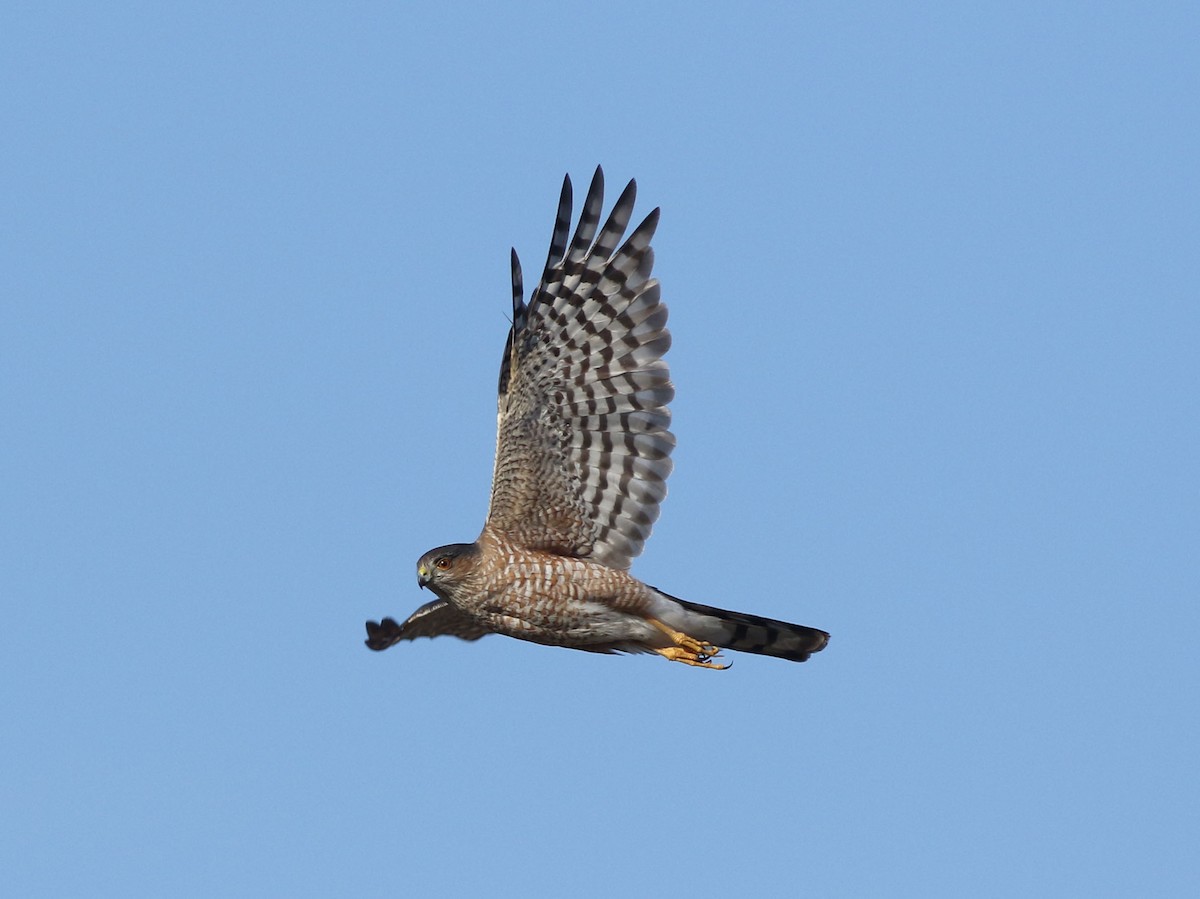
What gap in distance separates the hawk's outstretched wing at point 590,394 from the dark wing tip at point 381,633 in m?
2.03

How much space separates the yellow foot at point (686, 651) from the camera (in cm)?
1436

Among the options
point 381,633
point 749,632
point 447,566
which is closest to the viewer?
point 447,566

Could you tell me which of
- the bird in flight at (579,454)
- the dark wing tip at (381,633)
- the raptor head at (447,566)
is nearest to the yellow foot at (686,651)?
the bird in flight at (579,454)

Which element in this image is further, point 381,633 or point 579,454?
point 381,633

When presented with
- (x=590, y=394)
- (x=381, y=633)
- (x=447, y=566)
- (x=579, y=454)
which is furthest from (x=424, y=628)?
(x=590, y=394)

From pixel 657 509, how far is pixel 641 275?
1.67 meters

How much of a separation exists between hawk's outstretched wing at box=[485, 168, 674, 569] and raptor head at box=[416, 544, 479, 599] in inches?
13.6

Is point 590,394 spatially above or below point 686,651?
above

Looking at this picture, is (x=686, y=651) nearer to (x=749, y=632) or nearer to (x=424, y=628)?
(x=749, y=632)

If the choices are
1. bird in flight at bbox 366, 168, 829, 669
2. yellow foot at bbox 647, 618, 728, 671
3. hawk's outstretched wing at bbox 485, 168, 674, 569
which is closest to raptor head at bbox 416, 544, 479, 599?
bird in flight at bbox 366, 168, 829, 669

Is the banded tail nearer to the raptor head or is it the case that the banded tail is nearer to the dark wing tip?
the raptor head

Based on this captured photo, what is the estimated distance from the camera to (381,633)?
15906 millimetres

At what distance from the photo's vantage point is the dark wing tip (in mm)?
15883

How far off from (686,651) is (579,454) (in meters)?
1.63
